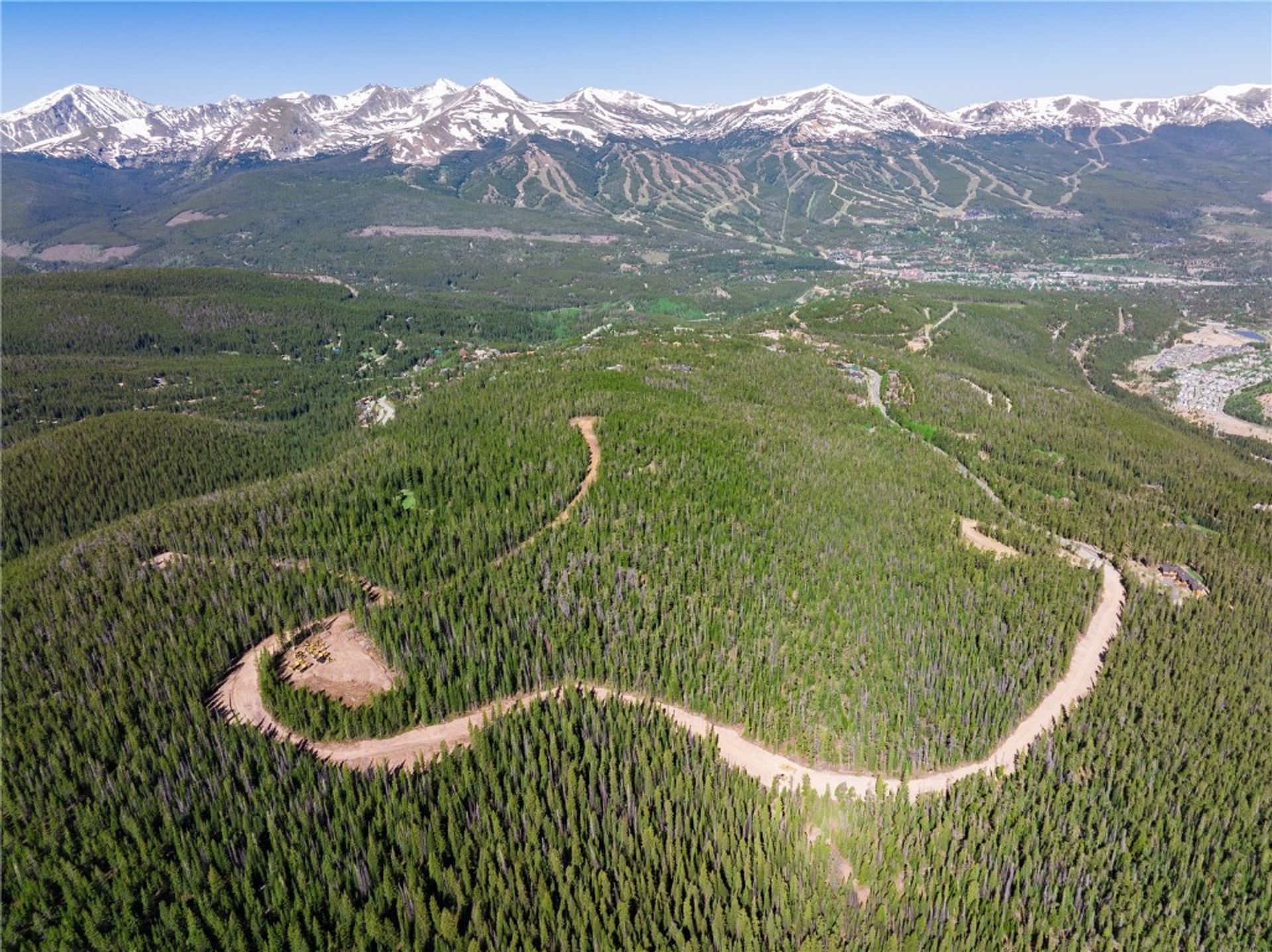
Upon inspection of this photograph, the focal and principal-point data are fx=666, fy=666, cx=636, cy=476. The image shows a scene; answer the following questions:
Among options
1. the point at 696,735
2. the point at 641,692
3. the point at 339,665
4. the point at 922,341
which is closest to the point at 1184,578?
the point at 696,735

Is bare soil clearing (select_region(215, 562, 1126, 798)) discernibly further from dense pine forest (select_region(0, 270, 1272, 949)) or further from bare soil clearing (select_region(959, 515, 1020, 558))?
bare soil clearing (select_region(959, 515, 1020, 558))

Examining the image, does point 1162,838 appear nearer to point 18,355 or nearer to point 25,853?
point 25,853

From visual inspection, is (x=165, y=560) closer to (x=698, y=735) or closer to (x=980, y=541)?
(x=698, y=735)

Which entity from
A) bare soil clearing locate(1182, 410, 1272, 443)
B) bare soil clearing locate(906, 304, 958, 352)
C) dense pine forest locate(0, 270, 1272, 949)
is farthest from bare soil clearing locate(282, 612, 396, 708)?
bare soil clearing locate(1182, 410, 1272, 443)

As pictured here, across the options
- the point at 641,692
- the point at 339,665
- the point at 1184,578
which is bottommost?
the point at 1184,578

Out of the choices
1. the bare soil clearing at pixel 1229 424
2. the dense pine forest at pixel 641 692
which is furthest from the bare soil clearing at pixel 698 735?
the bare soil clearing at pixel 1229 424

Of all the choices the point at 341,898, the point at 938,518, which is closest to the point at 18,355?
the point at 341,898
